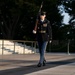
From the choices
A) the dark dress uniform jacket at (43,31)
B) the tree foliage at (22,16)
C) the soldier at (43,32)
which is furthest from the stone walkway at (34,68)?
the tree foliage at (22,16)

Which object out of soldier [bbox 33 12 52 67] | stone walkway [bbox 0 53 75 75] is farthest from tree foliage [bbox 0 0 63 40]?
soldier [bbox 33 12 52 67]

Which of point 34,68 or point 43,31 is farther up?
point 43,31

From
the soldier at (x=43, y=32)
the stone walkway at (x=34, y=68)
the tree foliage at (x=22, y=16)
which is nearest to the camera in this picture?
the stone walkway at (x=34, y=68)

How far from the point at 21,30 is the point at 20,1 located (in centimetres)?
918

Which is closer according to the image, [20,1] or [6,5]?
[20,1]

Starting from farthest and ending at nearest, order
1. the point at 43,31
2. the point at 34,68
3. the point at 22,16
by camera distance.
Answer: the point at 22,16 → the point at 43,31 → the point at 34,68

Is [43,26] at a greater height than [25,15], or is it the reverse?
[25,15]

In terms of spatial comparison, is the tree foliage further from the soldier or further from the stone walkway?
the soldier

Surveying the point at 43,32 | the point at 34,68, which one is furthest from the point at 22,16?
the point at 34,68

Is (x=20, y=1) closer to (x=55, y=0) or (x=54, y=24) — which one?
(x=55, y=0)

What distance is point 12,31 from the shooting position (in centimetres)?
5019

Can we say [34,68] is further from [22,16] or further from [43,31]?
[22,16]

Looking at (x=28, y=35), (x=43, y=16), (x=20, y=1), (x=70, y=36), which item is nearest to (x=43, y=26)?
(x=43, y=16)

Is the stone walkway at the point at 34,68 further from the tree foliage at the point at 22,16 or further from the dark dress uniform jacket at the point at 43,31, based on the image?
the tree foliage at the point at 22,16
